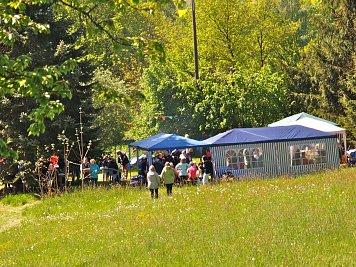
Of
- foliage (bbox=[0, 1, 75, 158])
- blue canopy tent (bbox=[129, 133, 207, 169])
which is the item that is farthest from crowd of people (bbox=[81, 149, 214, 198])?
foliage (bbox=[0, 1, 75, 158])

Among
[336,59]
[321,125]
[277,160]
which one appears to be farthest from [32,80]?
[336,59]

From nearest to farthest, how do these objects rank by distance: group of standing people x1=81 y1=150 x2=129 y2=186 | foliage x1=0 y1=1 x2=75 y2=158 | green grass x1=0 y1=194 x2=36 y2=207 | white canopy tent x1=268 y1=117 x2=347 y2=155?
foliage x1=0 y1=1 x2=75 y2=158 → green grass x1=0 y1=194 x2=36 y2=207 → group of standing people x1=81 y1=150 x2=129 y2=186 → white canopy tent x1=268 y1=117 x2=347 y2=155

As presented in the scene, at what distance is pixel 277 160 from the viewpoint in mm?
27781

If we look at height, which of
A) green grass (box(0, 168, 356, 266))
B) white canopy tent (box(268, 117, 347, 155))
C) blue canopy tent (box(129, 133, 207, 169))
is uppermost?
white canopy tent (box(268, 117, 347, 155))

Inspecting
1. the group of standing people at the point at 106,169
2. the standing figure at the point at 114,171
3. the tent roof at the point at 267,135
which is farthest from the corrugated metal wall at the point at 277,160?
the group of standing people at the point at 106,169

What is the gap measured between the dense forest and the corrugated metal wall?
6.09m

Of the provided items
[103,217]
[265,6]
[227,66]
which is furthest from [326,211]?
[265,6]

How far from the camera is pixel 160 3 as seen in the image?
7.85 metres

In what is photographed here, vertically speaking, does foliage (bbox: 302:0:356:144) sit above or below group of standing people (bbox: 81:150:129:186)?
above

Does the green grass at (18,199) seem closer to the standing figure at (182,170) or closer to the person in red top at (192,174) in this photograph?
the standing figure at (182,170)

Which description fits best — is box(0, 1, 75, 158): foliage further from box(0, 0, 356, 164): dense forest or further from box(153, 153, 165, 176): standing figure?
box(153, 153, 165, 176): standing figure

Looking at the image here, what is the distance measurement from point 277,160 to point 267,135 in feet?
4.04

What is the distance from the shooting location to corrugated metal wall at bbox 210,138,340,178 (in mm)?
27484

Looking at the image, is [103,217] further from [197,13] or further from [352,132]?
[197,13]
